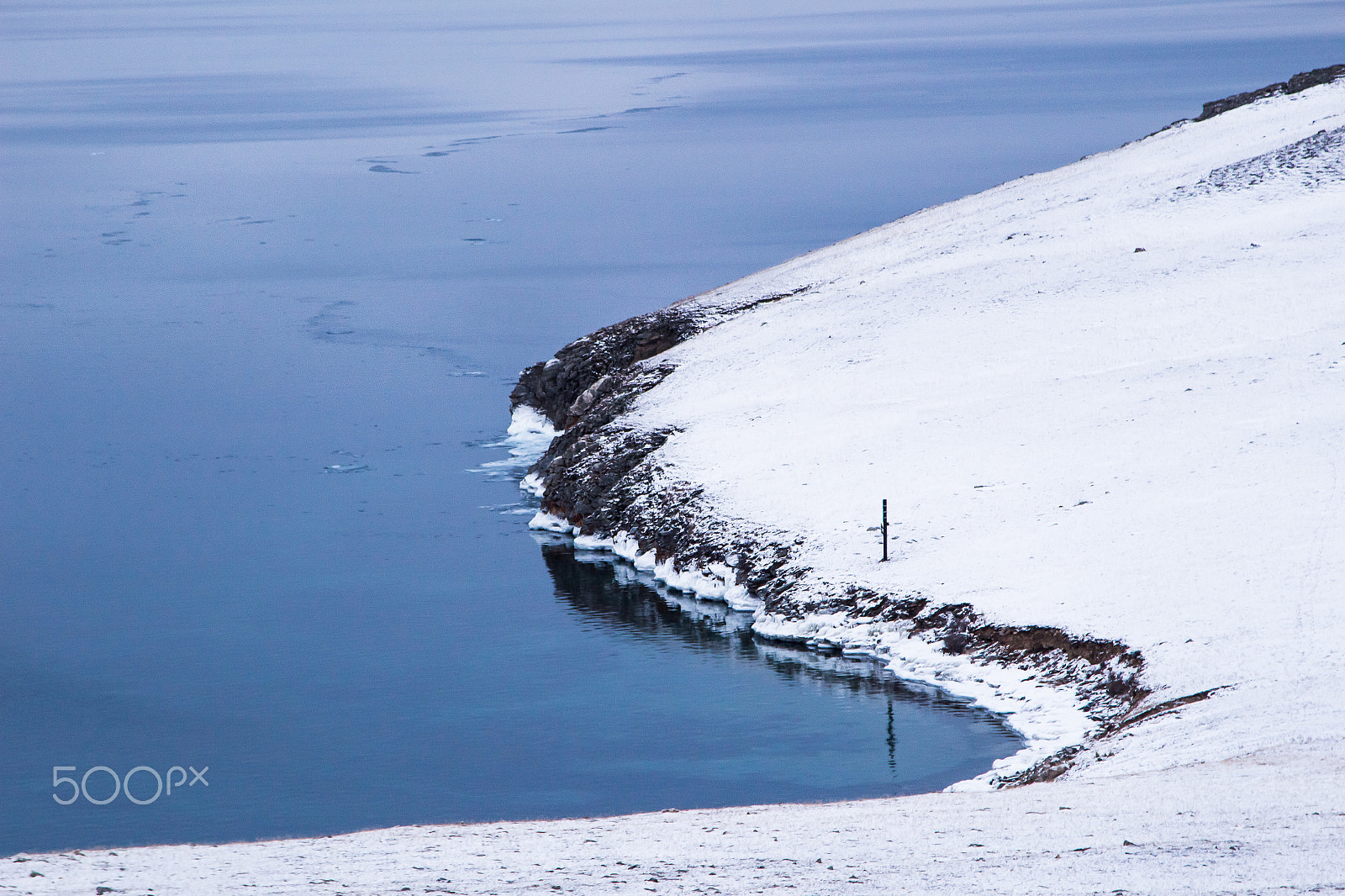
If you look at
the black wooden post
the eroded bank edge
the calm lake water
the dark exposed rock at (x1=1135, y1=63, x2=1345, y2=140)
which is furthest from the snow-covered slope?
the calm lake water

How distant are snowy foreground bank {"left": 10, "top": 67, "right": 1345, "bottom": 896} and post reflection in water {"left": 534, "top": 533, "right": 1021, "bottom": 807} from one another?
762 millimetres

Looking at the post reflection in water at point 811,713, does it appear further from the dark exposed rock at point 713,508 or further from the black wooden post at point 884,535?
the black wooden post at point 884,535

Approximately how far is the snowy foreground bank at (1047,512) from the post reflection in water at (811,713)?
76cm

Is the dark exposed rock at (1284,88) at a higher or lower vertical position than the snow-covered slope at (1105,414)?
higher

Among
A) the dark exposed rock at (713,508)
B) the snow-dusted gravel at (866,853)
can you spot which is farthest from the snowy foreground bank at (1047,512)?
the dark exposed rock at (713,508)

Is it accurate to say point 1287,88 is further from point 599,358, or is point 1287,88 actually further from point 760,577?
point 760,577

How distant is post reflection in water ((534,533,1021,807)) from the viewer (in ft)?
84.7

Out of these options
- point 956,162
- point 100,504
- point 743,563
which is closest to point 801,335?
point 743,563

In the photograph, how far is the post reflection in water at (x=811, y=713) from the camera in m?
25.8

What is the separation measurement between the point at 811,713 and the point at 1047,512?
8875mm

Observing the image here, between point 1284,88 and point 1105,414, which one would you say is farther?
point 1284,88

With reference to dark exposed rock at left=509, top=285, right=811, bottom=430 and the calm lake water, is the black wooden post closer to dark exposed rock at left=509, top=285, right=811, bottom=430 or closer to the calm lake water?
the calm lake water

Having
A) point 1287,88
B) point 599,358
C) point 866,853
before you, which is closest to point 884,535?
point 866,853

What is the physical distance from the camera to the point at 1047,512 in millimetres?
33906
